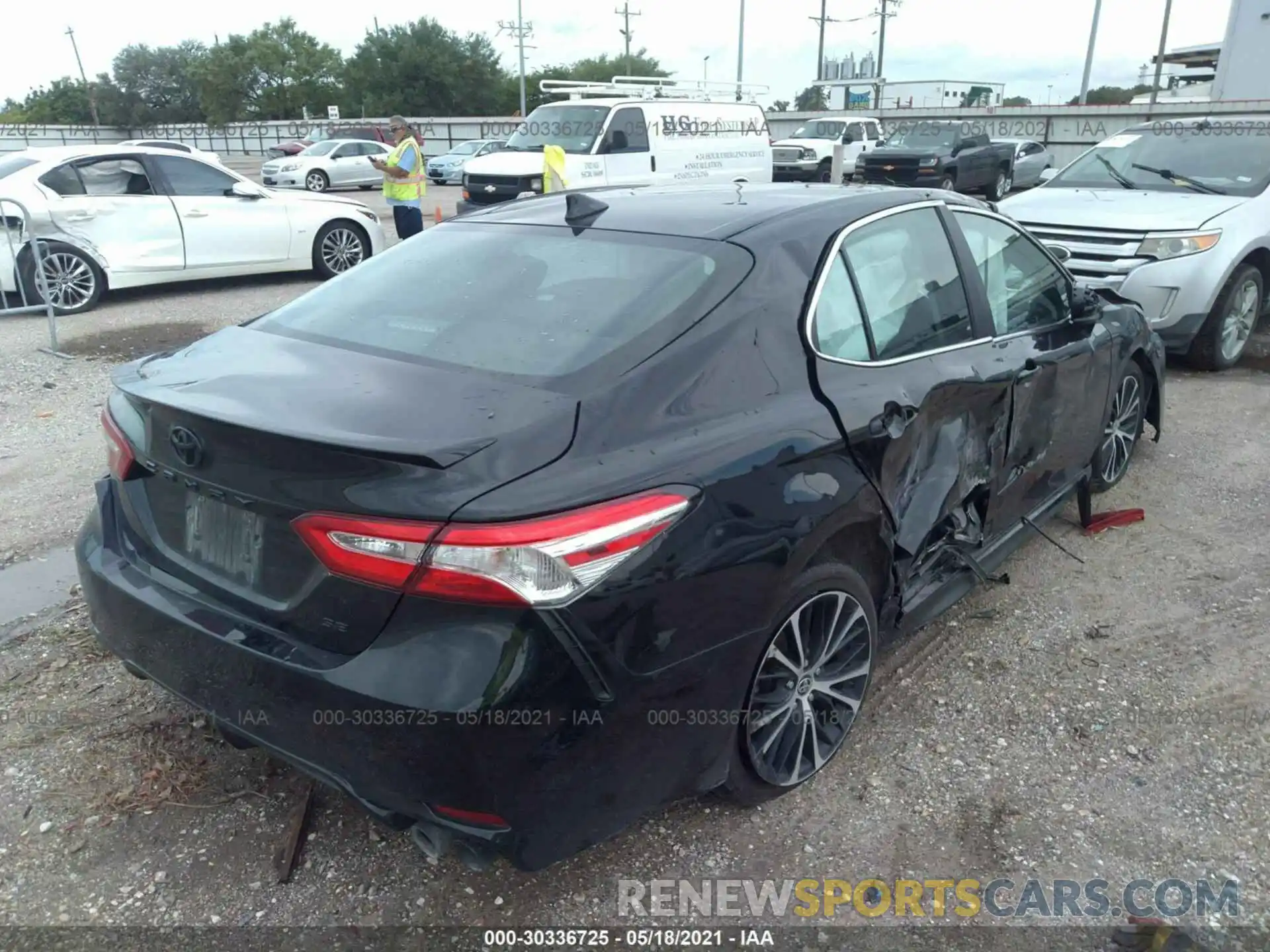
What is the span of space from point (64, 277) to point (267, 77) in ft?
235

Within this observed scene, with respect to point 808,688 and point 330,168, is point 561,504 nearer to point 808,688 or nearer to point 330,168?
point 808,688

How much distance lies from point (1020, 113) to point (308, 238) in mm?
32126

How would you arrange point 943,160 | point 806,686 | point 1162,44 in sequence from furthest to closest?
point 1162,44 → point 943,160 → point 806,686

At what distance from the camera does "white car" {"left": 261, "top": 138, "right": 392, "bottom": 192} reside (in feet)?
90.8

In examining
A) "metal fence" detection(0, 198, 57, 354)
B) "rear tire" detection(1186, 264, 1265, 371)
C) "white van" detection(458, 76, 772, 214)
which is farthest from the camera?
"white van" detection(458, 76, 772, 214)

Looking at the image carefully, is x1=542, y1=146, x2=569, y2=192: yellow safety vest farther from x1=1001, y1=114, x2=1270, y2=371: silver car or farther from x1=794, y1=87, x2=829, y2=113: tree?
x1=794, y1=87, x2=829, y2=113: tree

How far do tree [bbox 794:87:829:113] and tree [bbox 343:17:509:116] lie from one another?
20.3 m

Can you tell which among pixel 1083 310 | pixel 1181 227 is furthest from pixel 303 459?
pixel 1181 227

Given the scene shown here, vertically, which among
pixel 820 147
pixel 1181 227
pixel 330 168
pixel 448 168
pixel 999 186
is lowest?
pixel 999 186

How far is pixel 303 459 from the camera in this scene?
2.10m

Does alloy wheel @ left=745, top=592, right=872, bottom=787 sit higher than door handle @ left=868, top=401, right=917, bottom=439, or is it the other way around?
door handle @ left=868, top=401, right=917, bottom=439

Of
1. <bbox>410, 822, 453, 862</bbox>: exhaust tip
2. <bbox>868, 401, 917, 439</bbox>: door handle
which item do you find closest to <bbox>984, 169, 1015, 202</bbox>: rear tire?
<bbox>868, 401, 917, 439</bbox>: door handle

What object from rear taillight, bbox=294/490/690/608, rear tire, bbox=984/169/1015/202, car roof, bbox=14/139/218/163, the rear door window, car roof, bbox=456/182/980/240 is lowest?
rear tire, bbox=984/169/1015/202

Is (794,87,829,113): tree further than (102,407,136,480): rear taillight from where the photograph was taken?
Yes
